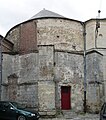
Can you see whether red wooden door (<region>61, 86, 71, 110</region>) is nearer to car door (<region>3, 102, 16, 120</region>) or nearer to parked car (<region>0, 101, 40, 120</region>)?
parked car (<region>0, 101, 40, 120</region>)

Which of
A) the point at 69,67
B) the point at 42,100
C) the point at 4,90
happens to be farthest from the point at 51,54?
the point at 4,90

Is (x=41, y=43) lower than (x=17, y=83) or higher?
higher

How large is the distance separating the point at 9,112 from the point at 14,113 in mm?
443

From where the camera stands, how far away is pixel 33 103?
26656 millimetres

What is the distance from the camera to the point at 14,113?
18.6 m

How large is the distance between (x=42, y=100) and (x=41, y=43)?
676 cm

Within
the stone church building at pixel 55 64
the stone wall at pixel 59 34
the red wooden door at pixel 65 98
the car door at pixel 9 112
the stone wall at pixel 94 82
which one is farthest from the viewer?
the stone wall at pixel 59 34

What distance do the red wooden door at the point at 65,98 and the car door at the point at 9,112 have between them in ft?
32.3

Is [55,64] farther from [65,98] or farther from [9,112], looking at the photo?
[9,112]

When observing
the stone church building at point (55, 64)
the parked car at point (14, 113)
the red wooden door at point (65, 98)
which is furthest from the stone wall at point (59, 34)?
the parked car at point (14, 113)

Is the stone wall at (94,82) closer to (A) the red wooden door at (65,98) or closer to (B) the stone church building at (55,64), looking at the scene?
(B) the stone church building at (55,64)

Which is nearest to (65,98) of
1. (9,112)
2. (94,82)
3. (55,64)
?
(94,82)

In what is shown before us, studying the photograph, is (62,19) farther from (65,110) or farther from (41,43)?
(65,110)

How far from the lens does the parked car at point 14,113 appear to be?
18.4 m
